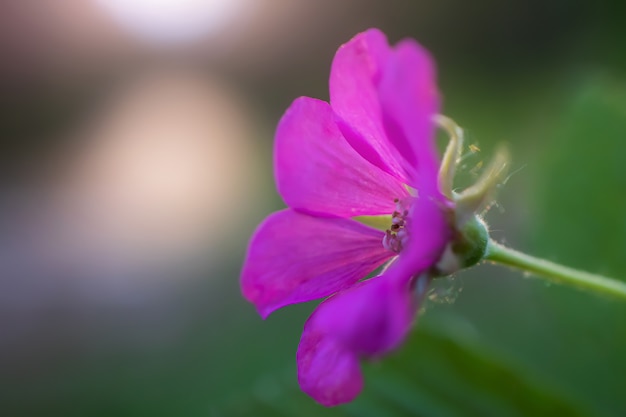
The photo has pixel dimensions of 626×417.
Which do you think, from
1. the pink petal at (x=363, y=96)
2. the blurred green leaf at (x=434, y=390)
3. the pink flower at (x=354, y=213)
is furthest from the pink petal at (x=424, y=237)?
the blurred green leaf at (x=434, y=390)

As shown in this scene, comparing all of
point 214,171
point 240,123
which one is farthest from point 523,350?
point 240,123

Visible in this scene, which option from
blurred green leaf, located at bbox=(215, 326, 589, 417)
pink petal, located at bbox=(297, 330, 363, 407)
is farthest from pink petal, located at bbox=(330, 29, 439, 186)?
blurred green leaf, located at bbox=(215, 326, 589, 417)

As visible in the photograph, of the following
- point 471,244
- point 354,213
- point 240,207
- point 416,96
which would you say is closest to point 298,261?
point 354,213

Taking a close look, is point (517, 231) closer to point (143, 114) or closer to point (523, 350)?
point (523, 350)

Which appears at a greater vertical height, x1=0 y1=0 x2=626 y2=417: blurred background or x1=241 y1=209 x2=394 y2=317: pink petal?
x1=241 y1=209 x2=394 y2=317: pink petal

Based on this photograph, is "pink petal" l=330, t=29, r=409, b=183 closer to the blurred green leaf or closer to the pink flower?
the pink flower

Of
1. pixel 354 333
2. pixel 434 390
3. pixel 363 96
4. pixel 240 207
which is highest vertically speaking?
pixel 363 96

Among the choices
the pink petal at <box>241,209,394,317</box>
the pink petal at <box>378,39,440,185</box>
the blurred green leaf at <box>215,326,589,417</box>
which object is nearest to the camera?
the pink petal at <box>378,39,440,185</box>

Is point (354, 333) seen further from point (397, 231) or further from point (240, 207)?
point (240, 207)
